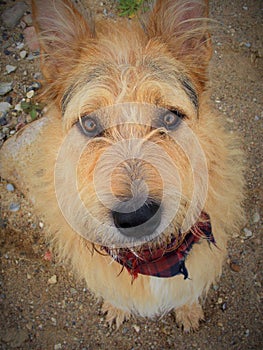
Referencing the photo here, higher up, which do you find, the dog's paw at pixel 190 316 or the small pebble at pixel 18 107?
the small pebble at pixel 18 107

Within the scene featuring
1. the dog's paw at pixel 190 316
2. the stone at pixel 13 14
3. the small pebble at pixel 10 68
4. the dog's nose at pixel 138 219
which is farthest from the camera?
the stone at pixel 13 14

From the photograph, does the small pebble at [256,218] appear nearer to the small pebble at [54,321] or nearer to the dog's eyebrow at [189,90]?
the dog's eyebrow at [189,90]

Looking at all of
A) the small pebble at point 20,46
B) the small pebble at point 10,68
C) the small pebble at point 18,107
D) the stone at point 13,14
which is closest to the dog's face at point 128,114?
the small pebble at point 18,107

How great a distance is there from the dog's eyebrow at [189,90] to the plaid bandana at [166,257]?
72cm

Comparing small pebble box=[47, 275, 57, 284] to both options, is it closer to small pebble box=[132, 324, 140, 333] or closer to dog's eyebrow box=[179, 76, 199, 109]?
small pebble box=[132, 324, 140, 333]

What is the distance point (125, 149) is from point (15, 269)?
219 cm

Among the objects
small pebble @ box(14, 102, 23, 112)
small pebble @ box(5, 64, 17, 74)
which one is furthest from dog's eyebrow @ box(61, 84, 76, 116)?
small pebble @ box(5, 64, 17, 74)

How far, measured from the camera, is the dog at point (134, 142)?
193 centimetres

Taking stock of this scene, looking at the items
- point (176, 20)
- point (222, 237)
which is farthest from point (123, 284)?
point (176, 20)

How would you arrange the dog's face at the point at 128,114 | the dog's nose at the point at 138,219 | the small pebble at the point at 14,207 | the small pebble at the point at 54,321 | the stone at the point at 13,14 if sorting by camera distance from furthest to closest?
the stone at the point at 13,14 → the small pebble at the point at 14,207 → the small pebble at the point at 54,321 → the dog's face at the point at 128,114 → the dog's nose at the point at 138,219

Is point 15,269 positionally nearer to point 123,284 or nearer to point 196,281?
point 123,284

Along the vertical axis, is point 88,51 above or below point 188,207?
above

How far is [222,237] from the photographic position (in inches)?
106

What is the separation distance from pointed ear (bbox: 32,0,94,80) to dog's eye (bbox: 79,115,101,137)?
39cm
